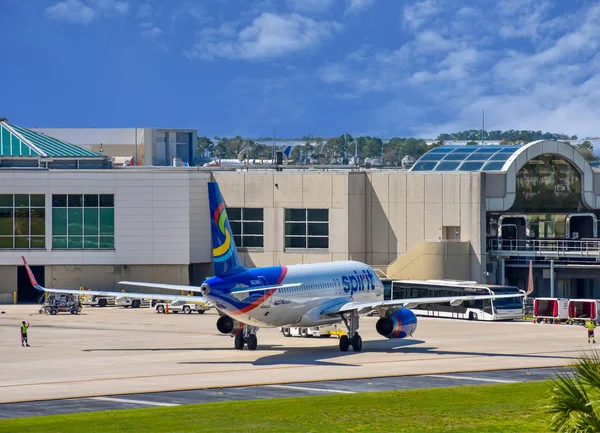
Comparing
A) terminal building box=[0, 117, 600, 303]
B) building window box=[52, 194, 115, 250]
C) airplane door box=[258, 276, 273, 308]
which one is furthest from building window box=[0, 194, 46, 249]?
airplane door box=[258, 276, 273, 308]

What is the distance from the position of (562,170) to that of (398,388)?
67838mm

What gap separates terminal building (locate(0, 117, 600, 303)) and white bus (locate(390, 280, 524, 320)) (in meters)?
8.61

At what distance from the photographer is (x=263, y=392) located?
5375 cm

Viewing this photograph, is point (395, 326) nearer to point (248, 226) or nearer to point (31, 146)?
point (248, 226)

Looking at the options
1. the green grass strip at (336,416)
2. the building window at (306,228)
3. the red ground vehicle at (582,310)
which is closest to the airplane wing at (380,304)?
the green grass strip at (336,416)

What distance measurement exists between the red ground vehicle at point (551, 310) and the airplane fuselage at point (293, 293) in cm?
1967

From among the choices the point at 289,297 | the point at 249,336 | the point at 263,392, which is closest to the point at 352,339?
the point at 289,297

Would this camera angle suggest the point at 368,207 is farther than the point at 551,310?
Yes

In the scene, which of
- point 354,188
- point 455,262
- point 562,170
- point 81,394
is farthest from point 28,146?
point 81,394

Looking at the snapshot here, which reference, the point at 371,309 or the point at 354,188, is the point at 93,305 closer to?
the point at 354,188

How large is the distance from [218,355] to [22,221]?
181 ft

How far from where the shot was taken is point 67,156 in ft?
417

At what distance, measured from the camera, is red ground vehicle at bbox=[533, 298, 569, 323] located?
3693 inches

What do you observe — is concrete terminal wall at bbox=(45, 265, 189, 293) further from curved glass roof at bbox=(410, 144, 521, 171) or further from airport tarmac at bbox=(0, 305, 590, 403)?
curved glass roof at bbox=(410, 144, 521, 171)
